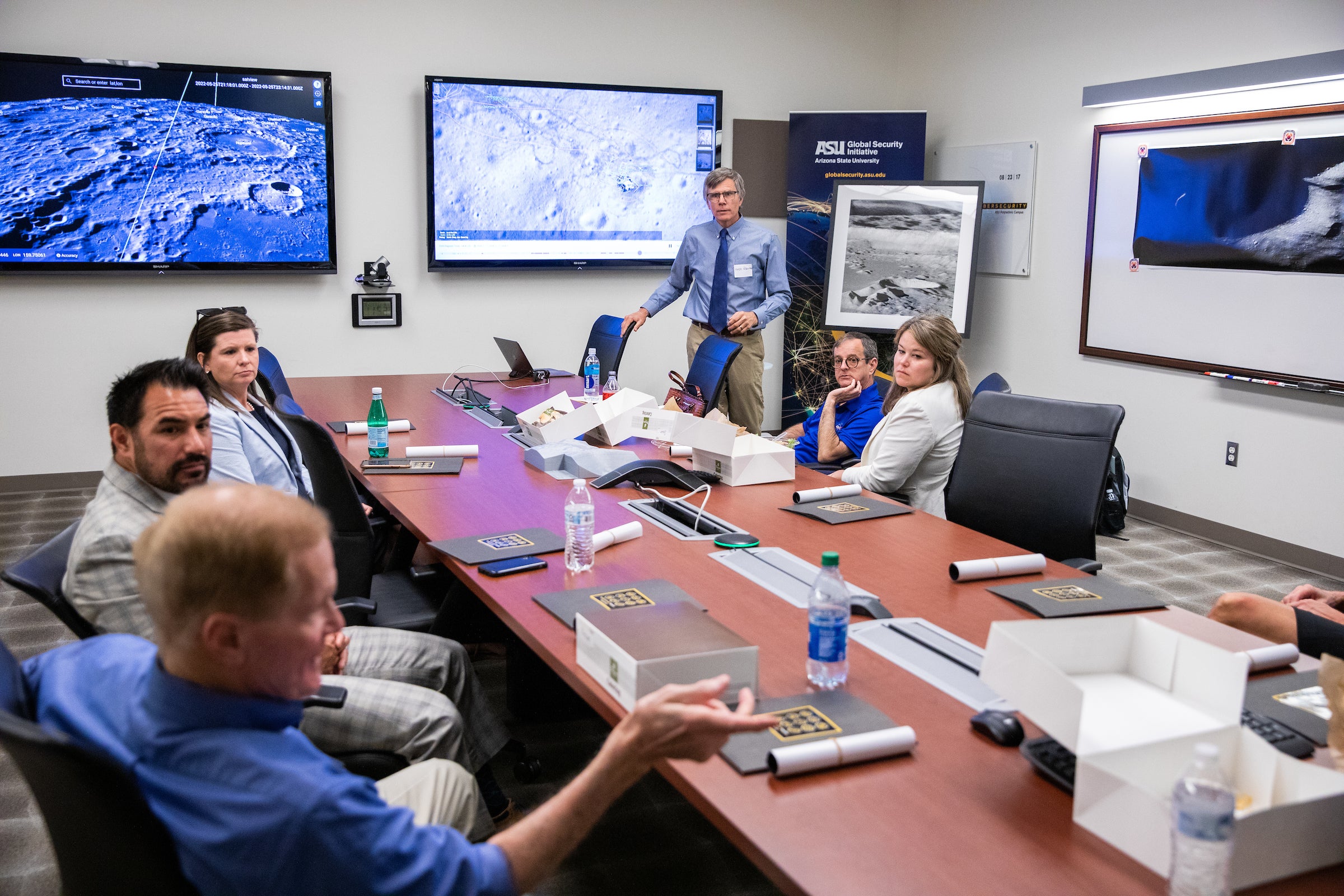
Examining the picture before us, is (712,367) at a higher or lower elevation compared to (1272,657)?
higher

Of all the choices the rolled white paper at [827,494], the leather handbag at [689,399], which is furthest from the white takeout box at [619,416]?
the rolled white paper at [827,494]

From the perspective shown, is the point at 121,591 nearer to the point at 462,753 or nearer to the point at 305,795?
the point at 462,753

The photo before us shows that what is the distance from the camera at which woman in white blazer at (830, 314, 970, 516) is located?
3426 millimetres

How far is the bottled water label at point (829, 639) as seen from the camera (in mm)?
1709

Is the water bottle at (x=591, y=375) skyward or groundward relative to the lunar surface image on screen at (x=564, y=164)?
groundward

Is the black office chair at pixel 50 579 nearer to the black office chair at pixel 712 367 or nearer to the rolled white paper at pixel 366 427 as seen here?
the rolled white paper at pixel 366 427

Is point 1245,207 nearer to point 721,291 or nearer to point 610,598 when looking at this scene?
point 721,291

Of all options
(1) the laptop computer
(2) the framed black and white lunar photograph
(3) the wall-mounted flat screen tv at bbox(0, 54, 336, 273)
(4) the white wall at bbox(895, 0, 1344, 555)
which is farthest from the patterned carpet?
(2) the framed black and white lunar photograph

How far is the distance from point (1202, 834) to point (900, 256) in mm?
6024

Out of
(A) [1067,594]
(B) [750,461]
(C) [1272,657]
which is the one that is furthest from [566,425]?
(C) [1272,657]

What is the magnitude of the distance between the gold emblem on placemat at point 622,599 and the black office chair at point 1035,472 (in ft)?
4.23

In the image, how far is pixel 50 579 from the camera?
188 centimetres

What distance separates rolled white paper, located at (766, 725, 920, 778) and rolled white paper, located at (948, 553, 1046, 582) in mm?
823

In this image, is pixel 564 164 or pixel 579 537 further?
pixel 564 164
